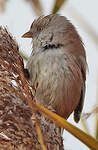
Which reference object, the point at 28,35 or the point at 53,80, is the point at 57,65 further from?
the point at 28,35

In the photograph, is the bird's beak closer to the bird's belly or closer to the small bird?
the small bird

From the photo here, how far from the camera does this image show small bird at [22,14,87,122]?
2.60 metres

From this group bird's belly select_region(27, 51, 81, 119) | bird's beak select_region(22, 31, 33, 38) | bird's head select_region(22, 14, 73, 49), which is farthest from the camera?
bird's beak select_region(22, 31, 33, 38)

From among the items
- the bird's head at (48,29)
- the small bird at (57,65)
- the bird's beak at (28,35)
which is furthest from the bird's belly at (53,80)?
the bird's beak at (28,35)

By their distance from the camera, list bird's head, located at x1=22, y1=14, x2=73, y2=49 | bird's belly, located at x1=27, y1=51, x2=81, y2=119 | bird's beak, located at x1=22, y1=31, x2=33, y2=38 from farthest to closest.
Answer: bird's beak, located at x1=22, y1=31, x2=33, y2=38
bird's head, located at x1=22, y1=14, x2=73, y2=49
bird's belly, located at x1=27, y1=51, x2=81, y2=119

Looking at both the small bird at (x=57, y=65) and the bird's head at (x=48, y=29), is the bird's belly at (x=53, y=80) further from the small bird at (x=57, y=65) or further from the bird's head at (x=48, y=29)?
the bird's head at (x=48, y=29)

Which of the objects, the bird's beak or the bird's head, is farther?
the bird's beak

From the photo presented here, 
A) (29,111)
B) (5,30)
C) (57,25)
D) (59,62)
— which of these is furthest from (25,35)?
(29,111)

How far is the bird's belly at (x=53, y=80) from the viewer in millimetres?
2584

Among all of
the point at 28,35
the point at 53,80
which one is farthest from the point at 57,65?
the point at 28,35

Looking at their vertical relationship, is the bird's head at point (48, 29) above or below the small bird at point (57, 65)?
above

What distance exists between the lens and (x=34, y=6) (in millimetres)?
2492

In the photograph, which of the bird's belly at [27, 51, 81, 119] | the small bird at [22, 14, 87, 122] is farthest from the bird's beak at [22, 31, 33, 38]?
the bird's belly at [27, 51, 81, 119]

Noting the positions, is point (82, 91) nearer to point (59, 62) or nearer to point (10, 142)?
point (59, 62)
